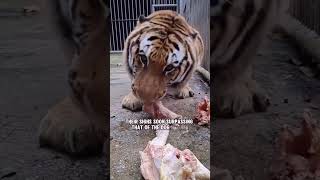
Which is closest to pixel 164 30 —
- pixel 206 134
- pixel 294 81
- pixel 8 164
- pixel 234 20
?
pixel 234 20

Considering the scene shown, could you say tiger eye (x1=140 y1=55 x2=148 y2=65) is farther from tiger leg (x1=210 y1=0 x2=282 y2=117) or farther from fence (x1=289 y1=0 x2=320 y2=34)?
fence (x1=289 y1=0 x2=320 y2=34)

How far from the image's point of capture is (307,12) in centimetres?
185

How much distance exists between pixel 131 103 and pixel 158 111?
0.09m

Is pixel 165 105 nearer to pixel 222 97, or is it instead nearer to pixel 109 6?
pixel 222 97

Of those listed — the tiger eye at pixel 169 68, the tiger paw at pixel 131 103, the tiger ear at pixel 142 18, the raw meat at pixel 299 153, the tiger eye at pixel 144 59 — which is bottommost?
the raw meat at pixel 299 153

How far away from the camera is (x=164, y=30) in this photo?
1.75m

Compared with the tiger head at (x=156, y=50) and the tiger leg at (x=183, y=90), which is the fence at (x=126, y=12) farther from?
the tiger leg at (x=183, y=90)

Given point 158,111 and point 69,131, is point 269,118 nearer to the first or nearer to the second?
point 158,111

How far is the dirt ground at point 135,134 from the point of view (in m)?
1.76

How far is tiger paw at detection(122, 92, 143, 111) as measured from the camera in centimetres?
176

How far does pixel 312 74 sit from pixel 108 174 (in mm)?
789

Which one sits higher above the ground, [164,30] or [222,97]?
[164,30]

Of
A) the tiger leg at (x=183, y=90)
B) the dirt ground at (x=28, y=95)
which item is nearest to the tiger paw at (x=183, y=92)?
the tiger leg at (x=183, y=90)

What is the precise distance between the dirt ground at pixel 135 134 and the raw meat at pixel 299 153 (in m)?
0.28
